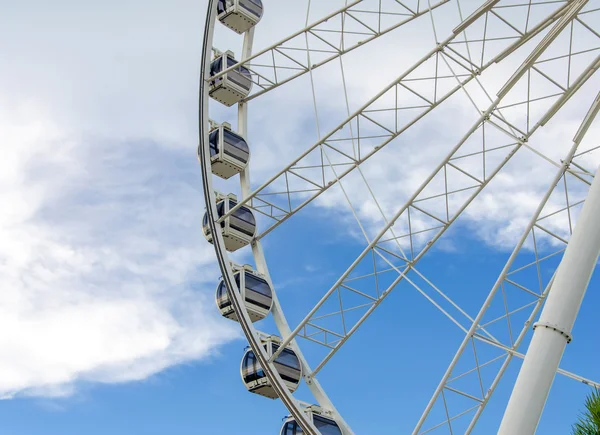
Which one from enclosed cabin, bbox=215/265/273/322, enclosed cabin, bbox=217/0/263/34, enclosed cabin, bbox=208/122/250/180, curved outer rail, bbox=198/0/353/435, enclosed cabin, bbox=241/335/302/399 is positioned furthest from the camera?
enclosed cabin, bbox=217/0/263/34

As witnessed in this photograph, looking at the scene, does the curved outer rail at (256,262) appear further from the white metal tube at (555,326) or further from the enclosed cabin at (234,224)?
the white metal tube at (555,326)

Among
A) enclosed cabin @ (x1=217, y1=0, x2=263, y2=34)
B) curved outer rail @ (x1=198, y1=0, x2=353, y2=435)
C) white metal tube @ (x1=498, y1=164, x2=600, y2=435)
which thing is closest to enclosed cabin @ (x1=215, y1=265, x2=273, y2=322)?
curved outer rail @ (x1=198, y1=0, x2=353, y2=435)

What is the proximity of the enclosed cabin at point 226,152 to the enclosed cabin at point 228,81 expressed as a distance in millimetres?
719

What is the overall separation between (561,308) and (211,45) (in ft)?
53.5

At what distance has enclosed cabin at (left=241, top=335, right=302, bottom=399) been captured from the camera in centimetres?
2405

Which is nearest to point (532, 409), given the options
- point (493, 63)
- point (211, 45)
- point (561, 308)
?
point (561, 308)

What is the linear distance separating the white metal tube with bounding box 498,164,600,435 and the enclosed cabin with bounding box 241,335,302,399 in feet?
39.0

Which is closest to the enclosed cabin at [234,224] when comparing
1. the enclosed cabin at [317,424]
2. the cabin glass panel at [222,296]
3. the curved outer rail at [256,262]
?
the curved outer rail at [256,262]

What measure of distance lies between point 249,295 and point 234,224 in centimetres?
190

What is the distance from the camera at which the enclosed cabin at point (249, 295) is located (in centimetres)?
2498

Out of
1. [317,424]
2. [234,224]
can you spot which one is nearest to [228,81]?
[234,224]

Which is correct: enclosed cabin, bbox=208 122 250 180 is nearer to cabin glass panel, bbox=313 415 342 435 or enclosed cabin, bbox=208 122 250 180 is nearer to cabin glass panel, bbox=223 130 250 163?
cabin glass panel, bbox=223 130 250 163

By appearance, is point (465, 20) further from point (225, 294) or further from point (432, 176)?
point (225, 294)

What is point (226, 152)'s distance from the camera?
1042 inches
